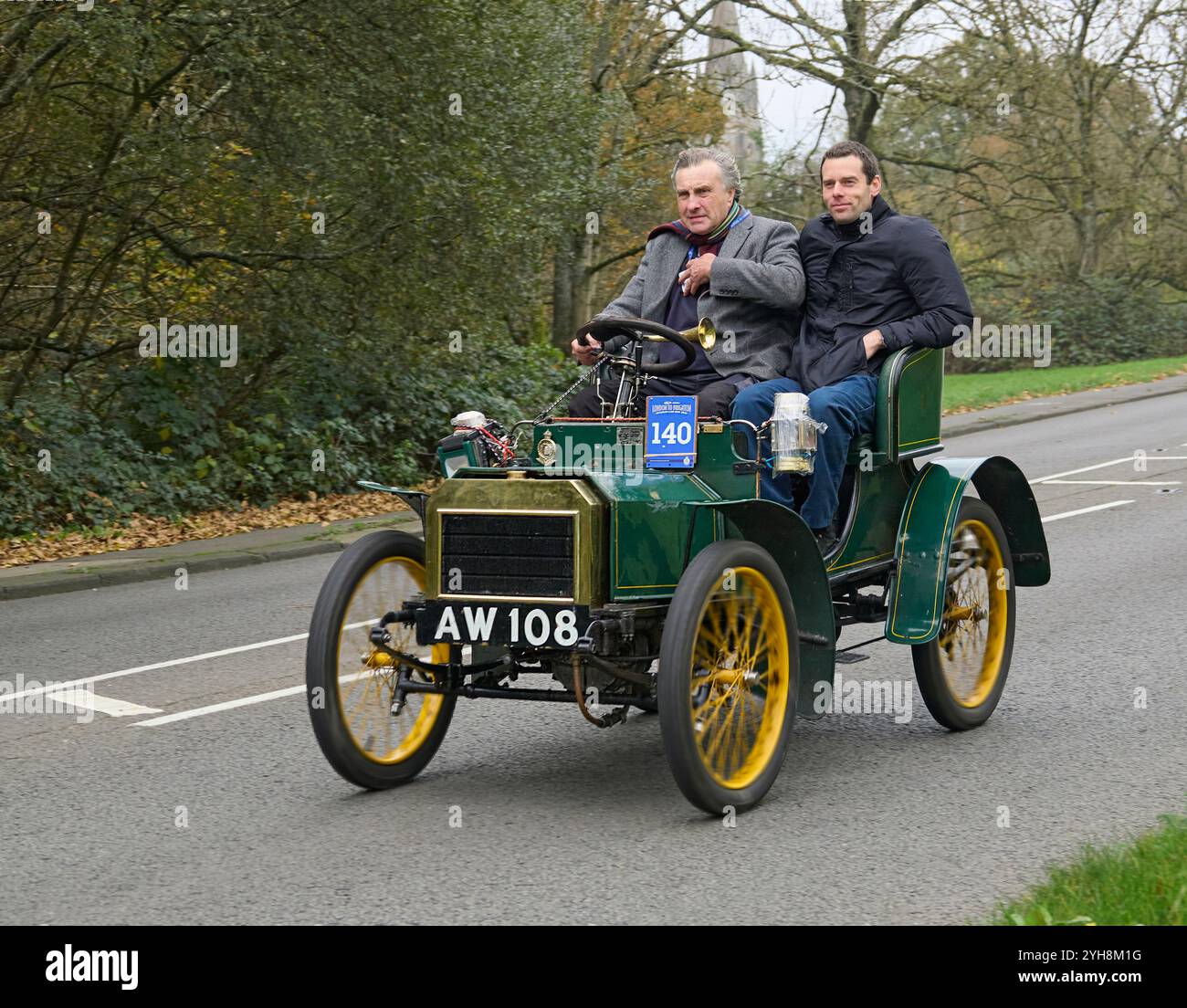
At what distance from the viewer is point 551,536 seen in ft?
17.0

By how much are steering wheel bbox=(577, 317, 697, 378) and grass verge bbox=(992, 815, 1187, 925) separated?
2.31 metres

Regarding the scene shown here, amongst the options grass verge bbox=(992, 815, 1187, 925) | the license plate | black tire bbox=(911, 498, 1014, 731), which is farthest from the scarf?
grass verge bbox=(992, 815, 1187, 925)

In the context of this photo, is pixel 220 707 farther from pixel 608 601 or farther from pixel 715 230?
pixel 715 230

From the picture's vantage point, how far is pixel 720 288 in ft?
20.0

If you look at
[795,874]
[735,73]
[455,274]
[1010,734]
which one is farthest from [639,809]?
[735,73]

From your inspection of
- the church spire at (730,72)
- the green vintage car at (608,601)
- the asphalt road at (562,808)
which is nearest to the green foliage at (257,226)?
the asphalt road at (562,808)

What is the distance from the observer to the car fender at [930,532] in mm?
6098

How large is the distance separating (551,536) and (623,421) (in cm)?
65

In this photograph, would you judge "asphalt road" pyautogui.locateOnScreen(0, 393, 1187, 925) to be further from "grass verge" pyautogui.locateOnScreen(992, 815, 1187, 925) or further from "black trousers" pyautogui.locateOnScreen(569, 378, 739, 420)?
"black trousers" pyautogui.locateOnScreen(569, 378, 739, 420)

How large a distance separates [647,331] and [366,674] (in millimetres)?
1600

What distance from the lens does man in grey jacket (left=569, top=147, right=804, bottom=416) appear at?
6.11 m

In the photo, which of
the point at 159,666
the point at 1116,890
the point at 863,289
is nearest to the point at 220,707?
the point at 159,666
